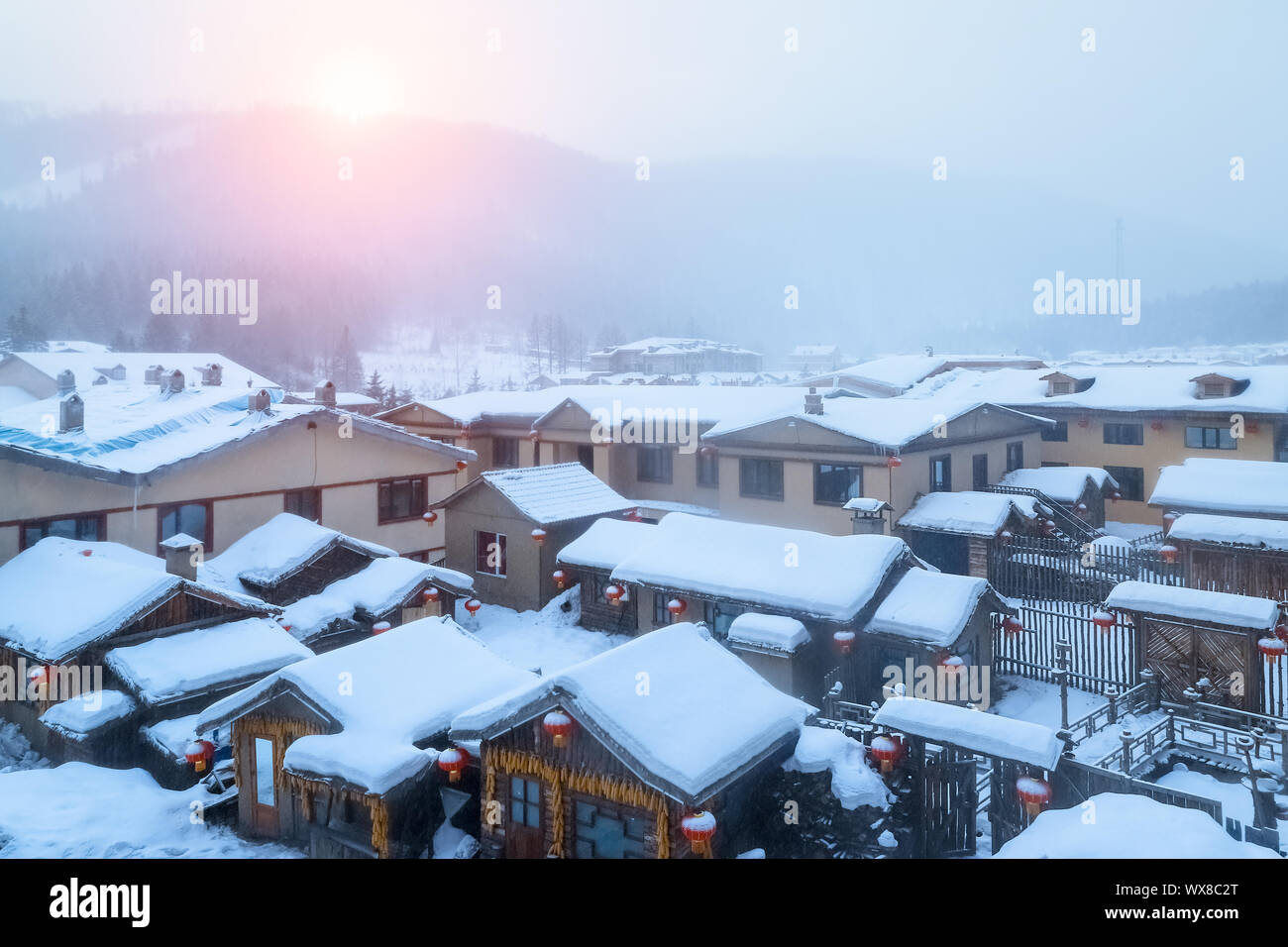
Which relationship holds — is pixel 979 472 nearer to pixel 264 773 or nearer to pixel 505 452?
pixel 505 452

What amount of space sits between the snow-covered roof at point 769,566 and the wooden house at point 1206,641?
377 centimetres

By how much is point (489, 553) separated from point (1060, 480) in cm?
1706

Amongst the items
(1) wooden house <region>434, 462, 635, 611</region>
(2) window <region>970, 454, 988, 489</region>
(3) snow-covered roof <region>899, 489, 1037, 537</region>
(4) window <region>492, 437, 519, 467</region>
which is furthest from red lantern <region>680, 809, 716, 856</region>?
(4) window <region>492, 437, 519, 467</region>

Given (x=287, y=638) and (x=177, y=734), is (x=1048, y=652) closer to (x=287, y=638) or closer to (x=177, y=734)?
(x=287, y=638)

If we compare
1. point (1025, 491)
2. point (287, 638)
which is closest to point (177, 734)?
point (287, 638)

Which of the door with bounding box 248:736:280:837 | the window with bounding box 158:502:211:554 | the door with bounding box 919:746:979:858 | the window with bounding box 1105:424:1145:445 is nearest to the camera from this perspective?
the door with bounding box 919:746:979:858

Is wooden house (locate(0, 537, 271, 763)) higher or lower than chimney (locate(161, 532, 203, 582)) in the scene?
lower

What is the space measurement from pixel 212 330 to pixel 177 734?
30.9 metres

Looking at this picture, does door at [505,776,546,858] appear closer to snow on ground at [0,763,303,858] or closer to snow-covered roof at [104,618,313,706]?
snow on ground at [0,763,303,858]

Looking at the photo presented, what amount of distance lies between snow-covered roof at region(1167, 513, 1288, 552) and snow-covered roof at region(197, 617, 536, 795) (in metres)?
15.2

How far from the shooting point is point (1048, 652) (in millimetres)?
15672

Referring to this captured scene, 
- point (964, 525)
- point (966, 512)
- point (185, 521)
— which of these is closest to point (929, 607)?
point (964, 525)

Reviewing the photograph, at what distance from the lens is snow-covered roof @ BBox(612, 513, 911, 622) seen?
45.0ft

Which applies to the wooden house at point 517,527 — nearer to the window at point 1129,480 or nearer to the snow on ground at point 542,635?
the snow on ground at point 542,635
